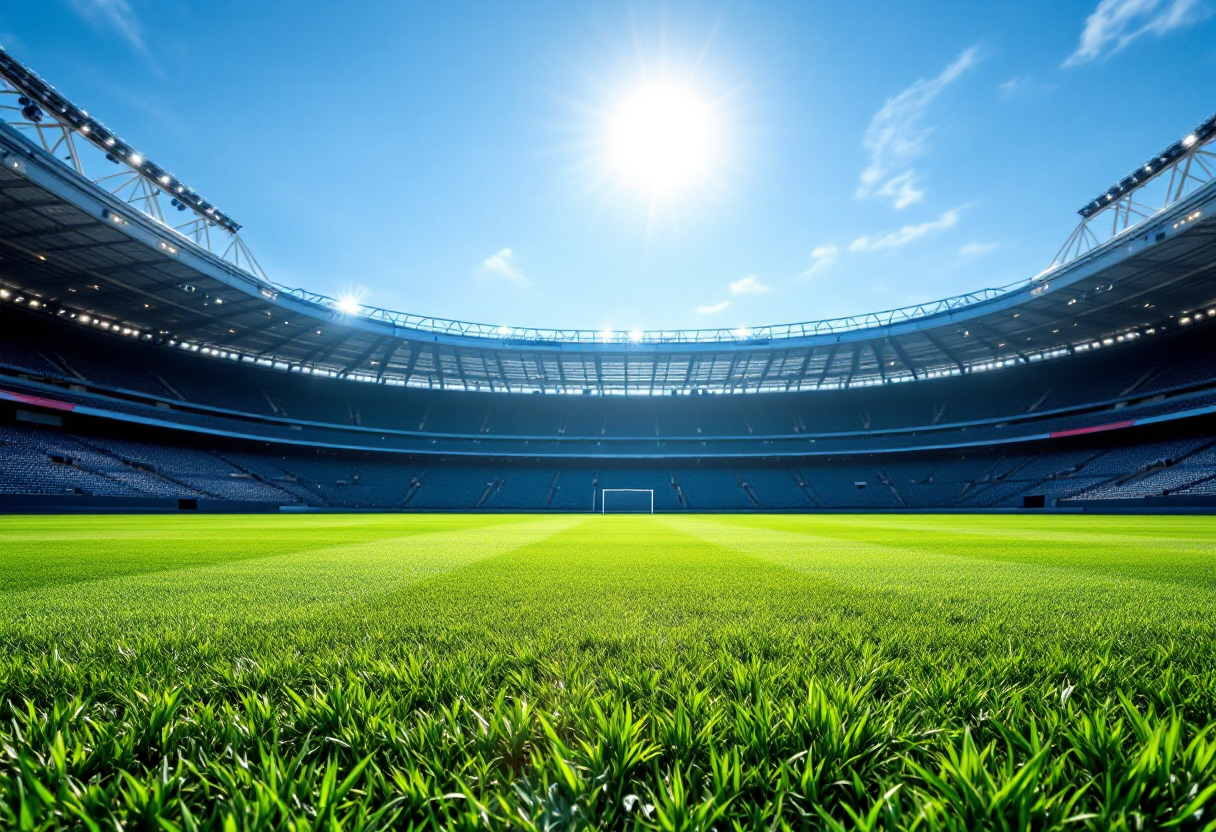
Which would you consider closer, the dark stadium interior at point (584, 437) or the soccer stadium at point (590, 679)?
the soccer stadium at point (590, 679)

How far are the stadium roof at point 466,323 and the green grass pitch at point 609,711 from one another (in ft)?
84.4

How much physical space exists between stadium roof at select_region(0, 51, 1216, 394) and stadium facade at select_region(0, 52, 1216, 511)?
16cm

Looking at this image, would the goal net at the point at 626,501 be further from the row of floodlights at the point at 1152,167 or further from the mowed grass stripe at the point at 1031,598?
the mowed grass stripe at the point at 1031,598

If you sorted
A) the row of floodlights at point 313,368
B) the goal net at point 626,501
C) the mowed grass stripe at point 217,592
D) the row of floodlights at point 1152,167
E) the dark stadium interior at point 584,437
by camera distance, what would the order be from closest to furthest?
the mowed grass stripe at point 217,592 < the row of floodlights at point 1152,167 < the dark stadium interior at point 584,437 < the row of floodlights at point 313,368 < the goal net at point 626,501

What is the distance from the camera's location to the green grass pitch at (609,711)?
33.9 inches

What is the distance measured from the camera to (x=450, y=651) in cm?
209

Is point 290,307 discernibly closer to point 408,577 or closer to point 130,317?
point 130,317

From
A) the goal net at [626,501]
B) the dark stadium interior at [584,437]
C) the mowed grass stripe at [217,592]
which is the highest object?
the dark stadium interior at [584,437]

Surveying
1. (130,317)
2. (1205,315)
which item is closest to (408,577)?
(130,317)

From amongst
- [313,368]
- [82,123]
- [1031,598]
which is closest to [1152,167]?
[1031,598]

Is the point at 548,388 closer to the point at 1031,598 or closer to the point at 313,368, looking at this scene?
the point at 313,368

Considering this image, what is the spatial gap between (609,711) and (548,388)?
161ft

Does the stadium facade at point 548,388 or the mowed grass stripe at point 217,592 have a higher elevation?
the stadium facade at point 548,388

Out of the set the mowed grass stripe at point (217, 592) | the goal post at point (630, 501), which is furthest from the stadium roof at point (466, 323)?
the mowed grass stripe at point (217, 592)
